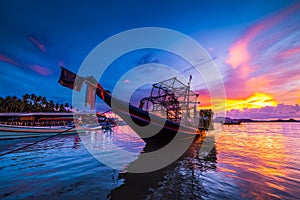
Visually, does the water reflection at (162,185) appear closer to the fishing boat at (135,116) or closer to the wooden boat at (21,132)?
the fishing boat at (135,116)

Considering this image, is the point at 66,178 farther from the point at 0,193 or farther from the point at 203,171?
the point at 203,171

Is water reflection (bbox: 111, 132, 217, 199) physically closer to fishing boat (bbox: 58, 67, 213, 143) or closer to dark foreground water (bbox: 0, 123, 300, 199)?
dark foreground water (bbox: 0, 123, 300, 199)

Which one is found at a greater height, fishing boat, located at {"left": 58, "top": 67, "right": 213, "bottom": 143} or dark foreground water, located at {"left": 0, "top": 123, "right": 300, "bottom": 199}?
fishing boat, located at {"left": 58, "top": 67, "right": 213, "bottom": 143}

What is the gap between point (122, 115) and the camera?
9586 mm

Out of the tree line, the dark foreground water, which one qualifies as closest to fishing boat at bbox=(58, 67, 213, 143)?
the dark foreground water

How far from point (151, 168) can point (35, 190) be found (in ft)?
14.0

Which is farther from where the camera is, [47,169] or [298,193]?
[47,169]

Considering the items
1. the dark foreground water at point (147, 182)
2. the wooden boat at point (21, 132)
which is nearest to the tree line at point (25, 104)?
the wooden boat at point (21, 132)

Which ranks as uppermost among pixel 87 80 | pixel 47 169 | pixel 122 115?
pixel 87 80

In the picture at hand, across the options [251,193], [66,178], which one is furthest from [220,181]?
[66,178]

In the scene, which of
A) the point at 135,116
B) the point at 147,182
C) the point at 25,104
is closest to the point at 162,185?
the point at 147,182

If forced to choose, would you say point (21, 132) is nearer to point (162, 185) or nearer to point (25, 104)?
point (162, 185)

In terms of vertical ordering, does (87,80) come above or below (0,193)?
above

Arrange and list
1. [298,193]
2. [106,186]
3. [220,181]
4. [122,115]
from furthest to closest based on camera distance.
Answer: [122,115] → [220,181] → [106,186] → [298,193]
